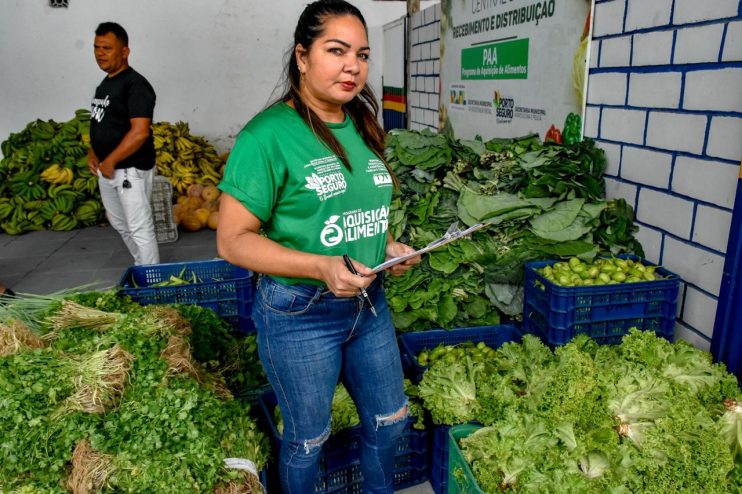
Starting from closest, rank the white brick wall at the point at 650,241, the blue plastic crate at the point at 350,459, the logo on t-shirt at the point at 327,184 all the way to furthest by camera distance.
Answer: the logo on t-shirt at the point at 327,184 → the blue plastic crate at the point at 350,459 → the white brick wall at the point at 650,241

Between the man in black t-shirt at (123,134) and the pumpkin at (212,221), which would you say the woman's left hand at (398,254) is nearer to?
the man in black t-shirt at (123,134)

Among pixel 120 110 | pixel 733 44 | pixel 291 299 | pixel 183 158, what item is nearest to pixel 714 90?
pixel 733 44

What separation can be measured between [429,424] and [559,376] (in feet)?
3.42

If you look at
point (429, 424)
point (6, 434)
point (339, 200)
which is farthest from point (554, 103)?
point (6, 434)

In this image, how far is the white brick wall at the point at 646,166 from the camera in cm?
304

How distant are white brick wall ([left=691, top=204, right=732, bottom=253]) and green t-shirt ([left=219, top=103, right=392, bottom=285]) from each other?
1772 mm

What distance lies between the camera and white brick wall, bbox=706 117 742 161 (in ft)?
8.34

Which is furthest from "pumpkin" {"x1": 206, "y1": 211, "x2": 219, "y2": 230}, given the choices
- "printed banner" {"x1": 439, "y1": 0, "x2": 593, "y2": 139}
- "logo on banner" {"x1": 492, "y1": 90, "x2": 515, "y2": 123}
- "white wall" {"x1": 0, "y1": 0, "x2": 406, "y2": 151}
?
"logo on banner" {"x1": 492, "y1": 90, "x2": 515, "y2": 123}

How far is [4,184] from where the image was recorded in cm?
820

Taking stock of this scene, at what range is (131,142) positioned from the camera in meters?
4.75

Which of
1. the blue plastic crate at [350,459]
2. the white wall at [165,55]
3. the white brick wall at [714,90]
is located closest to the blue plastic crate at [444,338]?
the blue plastic crate at [350,459]

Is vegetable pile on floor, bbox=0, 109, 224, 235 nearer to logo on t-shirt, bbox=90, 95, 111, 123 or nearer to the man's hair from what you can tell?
logo on t-shirt, bbox=90, 95, 111, 123

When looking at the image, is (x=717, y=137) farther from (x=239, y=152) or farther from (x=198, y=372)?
(x=198, y=372)

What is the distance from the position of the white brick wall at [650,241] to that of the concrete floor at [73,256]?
478 cm
